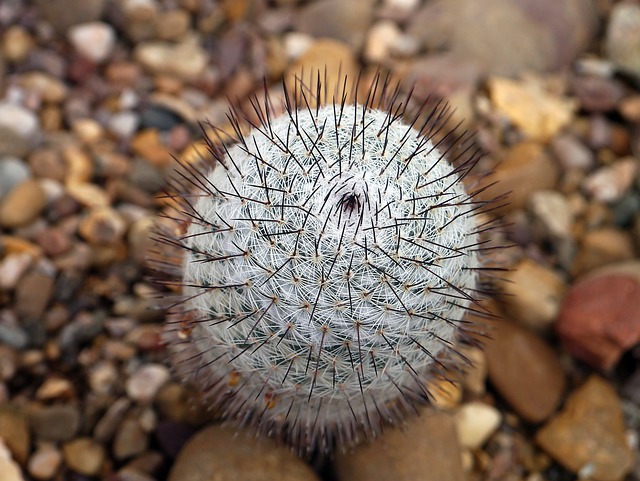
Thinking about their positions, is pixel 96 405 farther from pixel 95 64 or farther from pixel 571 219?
pixel 571 219

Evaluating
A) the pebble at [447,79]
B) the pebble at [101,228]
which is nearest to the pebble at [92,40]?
the pebble at [101,228]

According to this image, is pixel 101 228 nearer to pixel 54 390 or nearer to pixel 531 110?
pixel 54 390

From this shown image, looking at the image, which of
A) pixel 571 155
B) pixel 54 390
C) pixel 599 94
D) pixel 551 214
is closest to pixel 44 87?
pixel 54 390

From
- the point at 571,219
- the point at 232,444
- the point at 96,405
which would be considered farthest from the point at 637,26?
the point at 96,405

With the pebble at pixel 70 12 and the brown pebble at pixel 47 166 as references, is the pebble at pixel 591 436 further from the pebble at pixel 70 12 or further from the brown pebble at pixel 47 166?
the pebble at pixel 70 12

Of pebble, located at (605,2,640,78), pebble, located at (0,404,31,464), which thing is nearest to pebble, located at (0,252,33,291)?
pebble, located at (0,404,31,464)
